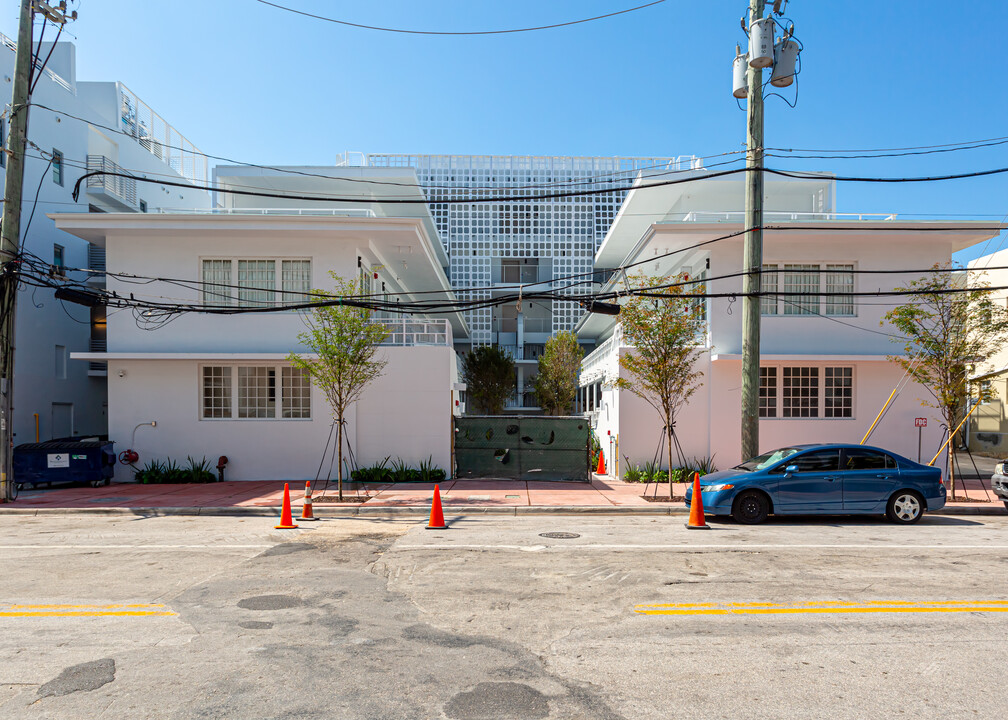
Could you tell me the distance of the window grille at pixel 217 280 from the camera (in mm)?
18297

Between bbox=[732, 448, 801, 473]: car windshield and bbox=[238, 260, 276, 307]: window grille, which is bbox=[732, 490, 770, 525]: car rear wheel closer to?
bbox=[732, 448, 801, 473]: car windshield

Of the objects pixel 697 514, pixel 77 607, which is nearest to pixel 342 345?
pixel 697 514

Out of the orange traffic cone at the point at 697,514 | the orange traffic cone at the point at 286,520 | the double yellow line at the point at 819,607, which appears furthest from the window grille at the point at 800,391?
the orange traffic cone at the point at 286,520

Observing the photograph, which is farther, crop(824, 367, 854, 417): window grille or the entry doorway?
the entry doorway

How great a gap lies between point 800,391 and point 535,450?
7595mm

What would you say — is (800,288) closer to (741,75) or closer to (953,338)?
(953,338)

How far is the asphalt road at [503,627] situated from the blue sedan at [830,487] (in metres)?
1.34

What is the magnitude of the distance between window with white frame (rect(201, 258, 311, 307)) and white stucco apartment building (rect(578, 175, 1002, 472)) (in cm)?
895

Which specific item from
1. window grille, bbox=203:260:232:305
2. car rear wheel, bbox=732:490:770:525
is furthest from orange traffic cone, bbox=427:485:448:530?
window grille, bbox=203:260:232:305

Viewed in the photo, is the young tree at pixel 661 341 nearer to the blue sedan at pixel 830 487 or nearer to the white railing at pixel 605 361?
the white railing at pixel 605 361

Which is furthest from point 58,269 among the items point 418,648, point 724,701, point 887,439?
point 887,439

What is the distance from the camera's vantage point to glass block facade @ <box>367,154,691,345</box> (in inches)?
1977

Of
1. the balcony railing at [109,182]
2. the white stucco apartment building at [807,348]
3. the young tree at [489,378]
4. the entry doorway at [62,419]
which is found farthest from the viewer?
the young tree at [489,378]

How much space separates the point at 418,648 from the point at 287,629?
130cm
